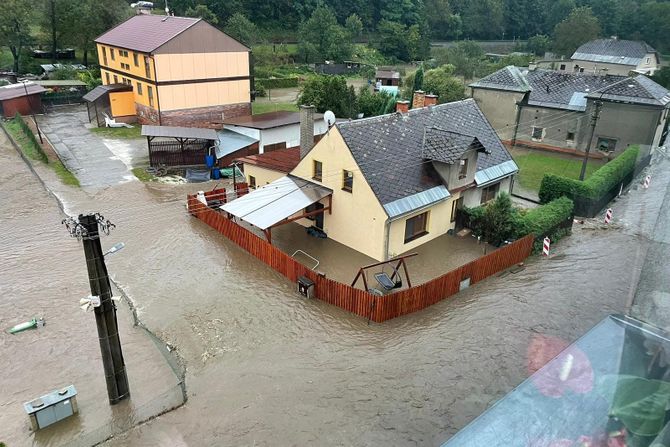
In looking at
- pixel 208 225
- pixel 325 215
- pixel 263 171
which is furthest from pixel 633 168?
pixel 208 225

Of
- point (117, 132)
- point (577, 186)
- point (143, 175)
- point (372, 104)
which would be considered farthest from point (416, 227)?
point (117, 132)

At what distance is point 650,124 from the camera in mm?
34594

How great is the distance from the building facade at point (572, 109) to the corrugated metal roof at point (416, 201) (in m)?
19.2

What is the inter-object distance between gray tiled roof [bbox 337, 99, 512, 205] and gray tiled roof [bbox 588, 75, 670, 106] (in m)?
16.3

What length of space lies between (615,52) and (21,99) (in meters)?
72.4

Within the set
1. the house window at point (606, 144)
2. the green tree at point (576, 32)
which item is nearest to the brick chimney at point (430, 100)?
the house window at point (606, 144)

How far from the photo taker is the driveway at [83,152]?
30.8 m

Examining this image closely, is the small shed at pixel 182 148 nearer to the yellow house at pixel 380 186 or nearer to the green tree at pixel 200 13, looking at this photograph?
the yellow house at pixel 380 186

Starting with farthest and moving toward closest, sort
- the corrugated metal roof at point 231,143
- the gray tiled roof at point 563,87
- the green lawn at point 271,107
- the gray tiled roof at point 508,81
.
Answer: the green lawn at point 271,107, the gray tiled roof at point 508,81, the gray tiled roof at point 563,87, the corrugated metal roof at point 231,143

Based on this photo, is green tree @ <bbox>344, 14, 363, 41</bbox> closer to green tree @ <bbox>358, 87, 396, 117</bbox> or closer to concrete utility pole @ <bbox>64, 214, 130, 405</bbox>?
green tree @ <bbox>358, 87, 396, 117</bbox>

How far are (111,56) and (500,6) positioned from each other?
10288 centimetres

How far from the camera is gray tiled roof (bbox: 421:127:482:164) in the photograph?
22109 mm

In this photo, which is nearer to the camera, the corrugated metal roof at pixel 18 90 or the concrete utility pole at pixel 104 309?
the concrete utility pole at pixel 104 309

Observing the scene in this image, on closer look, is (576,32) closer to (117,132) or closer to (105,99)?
(105,99)
